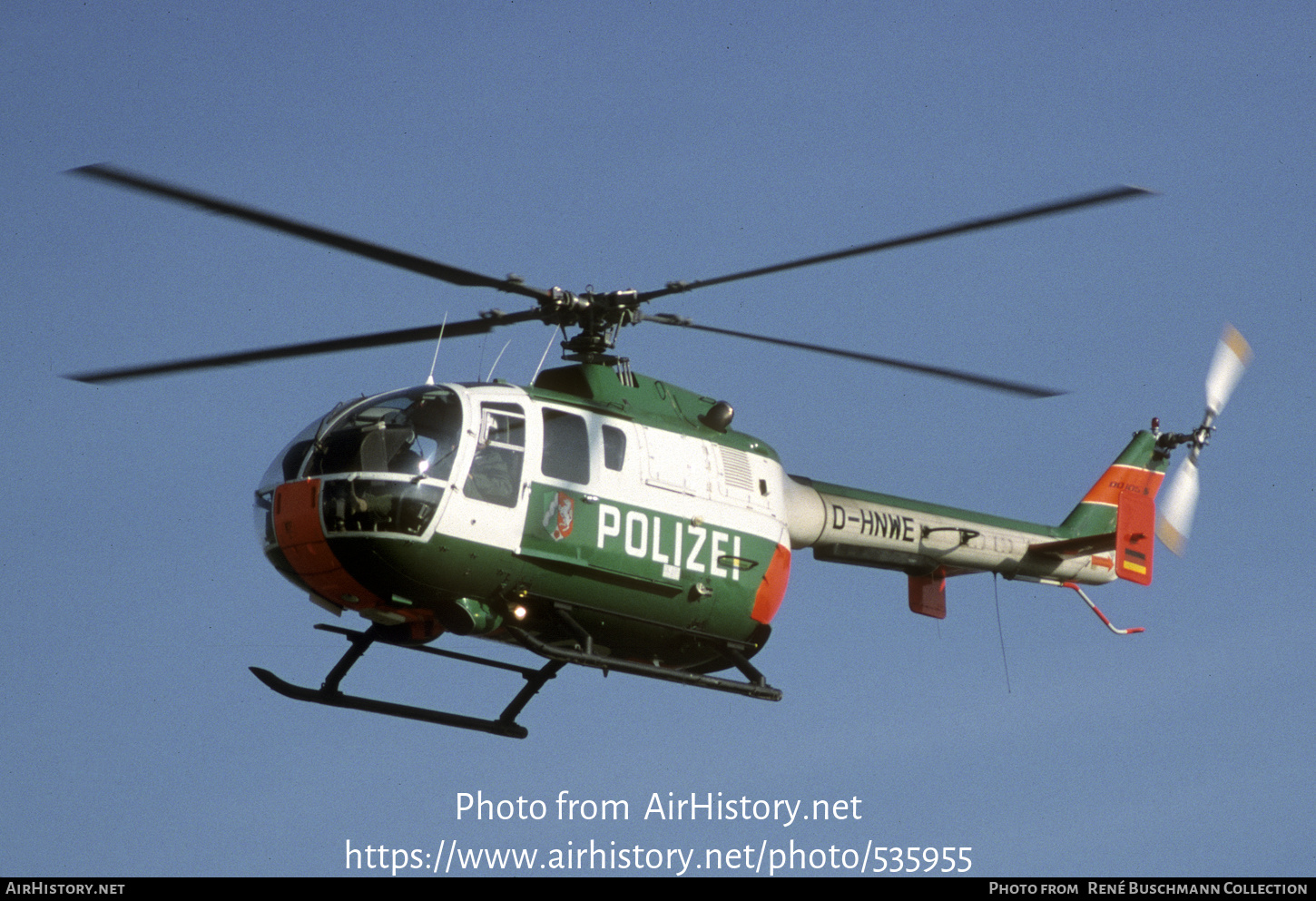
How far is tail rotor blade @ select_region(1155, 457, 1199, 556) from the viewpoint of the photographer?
24.5 metres

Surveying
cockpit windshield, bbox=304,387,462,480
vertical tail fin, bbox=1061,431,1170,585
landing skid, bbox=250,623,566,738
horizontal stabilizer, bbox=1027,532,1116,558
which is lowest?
landing skid, bbox=250,623,566,738

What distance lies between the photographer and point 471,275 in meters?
17.9

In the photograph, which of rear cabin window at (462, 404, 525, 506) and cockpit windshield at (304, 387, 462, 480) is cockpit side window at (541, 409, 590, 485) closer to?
rear cabin window at (462, 404, 525, 506)

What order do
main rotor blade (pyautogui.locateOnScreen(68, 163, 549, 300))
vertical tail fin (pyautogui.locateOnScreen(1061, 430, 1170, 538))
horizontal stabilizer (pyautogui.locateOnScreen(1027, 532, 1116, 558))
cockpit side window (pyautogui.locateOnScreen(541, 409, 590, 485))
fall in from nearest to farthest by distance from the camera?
main rotor blade (pyautogui.locateOnScreen(68, 163, 549, 300)), cockpit side window (pyautogui.locateOnScreen(541, 409, 590, 485)), horizontal stabilizer (pyautogui.locateOnScreen(1027, 532, 1116, 558)), vertical tail fin (pyautogui.locateOnScreen(1061, 430, 1170, 538))

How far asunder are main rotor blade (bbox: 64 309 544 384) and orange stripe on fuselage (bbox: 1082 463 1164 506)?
951 cm

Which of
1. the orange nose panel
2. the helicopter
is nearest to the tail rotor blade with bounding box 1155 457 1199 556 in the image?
the helicopter

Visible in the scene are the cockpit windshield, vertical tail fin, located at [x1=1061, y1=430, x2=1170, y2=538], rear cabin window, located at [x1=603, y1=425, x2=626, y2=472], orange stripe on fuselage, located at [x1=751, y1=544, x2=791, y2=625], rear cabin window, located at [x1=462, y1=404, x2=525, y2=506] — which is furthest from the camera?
vertical tail fin, located at [x1=1061, y1=430, x2=1170, y2=538]

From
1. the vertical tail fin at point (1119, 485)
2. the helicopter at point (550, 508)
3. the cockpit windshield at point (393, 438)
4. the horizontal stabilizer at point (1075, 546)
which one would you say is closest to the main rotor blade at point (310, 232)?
the helicopter at point (550, 508)

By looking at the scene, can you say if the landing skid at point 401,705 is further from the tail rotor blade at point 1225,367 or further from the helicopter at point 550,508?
the tail rotor blade at point 1225,367
